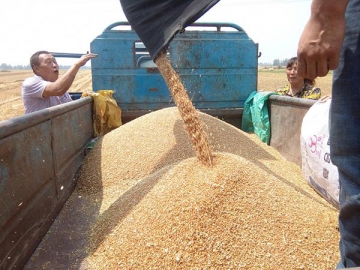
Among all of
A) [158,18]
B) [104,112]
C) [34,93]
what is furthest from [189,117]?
[34,93]

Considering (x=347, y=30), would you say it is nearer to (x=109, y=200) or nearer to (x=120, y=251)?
(x=120, y=251)

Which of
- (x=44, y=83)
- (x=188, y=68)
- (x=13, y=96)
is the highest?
(x=188, y=68)

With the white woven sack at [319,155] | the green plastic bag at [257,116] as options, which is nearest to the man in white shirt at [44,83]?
the green plastic bag at [257,116]

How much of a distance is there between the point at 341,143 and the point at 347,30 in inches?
15.4

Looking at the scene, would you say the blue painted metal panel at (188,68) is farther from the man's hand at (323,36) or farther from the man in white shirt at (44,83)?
the man's hand at (323,36)

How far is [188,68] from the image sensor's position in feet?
14.5

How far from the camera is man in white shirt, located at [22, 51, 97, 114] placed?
11.3 feet

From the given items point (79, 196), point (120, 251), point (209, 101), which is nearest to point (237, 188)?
point (120, 251)

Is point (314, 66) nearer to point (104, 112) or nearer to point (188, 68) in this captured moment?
point (104, 112)

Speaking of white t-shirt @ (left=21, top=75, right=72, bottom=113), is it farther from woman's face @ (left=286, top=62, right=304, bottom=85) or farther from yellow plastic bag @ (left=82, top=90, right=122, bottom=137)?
woman's face @ (left=286, top=62, right=304, bottom=85)

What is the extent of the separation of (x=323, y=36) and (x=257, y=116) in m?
3.25

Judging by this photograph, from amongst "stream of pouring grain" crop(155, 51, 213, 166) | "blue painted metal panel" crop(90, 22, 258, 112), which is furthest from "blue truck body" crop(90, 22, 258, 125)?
"stream of pouring grain" crop(155, 51, 213, 166)

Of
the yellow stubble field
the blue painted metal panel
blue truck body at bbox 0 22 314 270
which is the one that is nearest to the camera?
blue truck body at bbox 0 22 314 270

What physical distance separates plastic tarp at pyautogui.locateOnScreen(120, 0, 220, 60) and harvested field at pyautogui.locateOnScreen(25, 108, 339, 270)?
891mm
